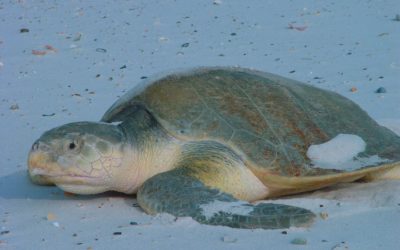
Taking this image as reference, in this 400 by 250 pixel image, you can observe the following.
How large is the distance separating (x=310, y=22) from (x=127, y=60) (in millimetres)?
1788

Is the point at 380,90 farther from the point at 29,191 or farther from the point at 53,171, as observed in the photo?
the point at 53,171

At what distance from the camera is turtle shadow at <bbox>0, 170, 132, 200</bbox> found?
2910mm

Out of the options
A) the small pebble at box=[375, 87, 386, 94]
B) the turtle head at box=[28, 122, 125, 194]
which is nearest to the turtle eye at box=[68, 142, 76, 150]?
the turtle head at box=[28, 122, 125, 194]

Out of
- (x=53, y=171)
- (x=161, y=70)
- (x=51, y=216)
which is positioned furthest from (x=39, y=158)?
(x=161, y=70)

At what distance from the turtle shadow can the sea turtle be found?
55 millimetres

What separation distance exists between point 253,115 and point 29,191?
996 mm

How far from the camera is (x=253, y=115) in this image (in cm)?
294

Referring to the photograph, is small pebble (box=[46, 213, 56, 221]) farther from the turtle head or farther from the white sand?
the turtle head

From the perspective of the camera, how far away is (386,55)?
5332 millimetres

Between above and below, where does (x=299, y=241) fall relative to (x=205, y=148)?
below

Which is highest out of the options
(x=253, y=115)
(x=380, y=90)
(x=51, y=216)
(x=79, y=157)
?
(x=380, y=90)

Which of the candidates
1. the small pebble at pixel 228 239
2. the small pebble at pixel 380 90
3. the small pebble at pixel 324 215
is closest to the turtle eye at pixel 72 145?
→ the small pebble at pixel 228 239

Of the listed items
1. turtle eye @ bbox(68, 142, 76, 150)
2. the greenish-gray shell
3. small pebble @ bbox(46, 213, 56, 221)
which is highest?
the greenish-gray shell

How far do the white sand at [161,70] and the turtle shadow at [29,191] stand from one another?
12 millimetres
